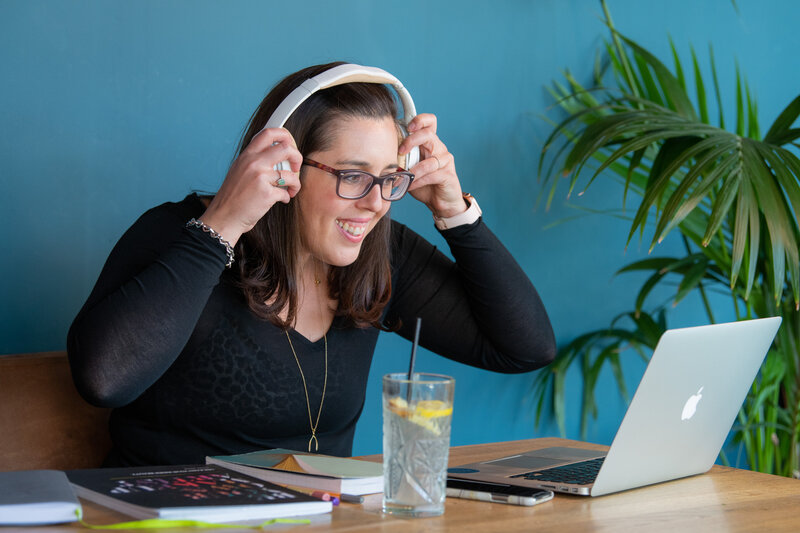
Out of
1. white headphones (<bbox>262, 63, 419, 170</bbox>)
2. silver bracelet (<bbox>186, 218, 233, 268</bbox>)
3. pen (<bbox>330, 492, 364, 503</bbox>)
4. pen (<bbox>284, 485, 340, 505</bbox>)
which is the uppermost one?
white headphones (<bbox>262, 63, 419, 170</bbox>)

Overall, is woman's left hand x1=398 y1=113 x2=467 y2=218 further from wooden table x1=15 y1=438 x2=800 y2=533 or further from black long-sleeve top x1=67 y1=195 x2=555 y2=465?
wooden table x1=15 y1=438 x2=800 y2=533

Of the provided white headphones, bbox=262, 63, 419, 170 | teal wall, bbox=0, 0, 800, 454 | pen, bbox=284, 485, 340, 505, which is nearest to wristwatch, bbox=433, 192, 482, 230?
white headphones, bbox=262, 63, 419, 170

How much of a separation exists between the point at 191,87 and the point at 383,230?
0.61 meters

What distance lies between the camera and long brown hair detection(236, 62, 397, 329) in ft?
4.96

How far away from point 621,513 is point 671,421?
0.57 ft

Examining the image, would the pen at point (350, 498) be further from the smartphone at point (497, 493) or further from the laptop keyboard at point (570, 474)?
the laptop keyboard at point (570, 474)

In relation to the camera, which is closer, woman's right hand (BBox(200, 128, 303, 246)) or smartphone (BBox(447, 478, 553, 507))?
smartphone (BBox(447, 478, 553, 507))

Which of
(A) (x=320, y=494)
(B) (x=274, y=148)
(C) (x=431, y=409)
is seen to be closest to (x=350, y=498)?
(A) (x=320, y=494)

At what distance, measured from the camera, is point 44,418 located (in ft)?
4.82

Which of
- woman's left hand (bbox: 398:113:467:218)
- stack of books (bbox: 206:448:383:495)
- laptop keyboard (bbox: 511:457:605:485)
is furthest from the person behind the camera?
woman's left hand (bbox: 398:113:467:218)

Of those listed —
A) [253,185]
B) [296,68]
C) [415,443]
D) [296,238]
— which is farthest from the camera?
[296,68]

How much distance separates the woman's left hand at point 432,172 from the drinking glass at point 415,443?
0.71 m

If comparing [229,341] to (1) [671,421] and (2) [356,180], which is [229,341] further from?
(1) [671,421]

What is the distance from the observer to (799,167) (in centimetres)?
194
